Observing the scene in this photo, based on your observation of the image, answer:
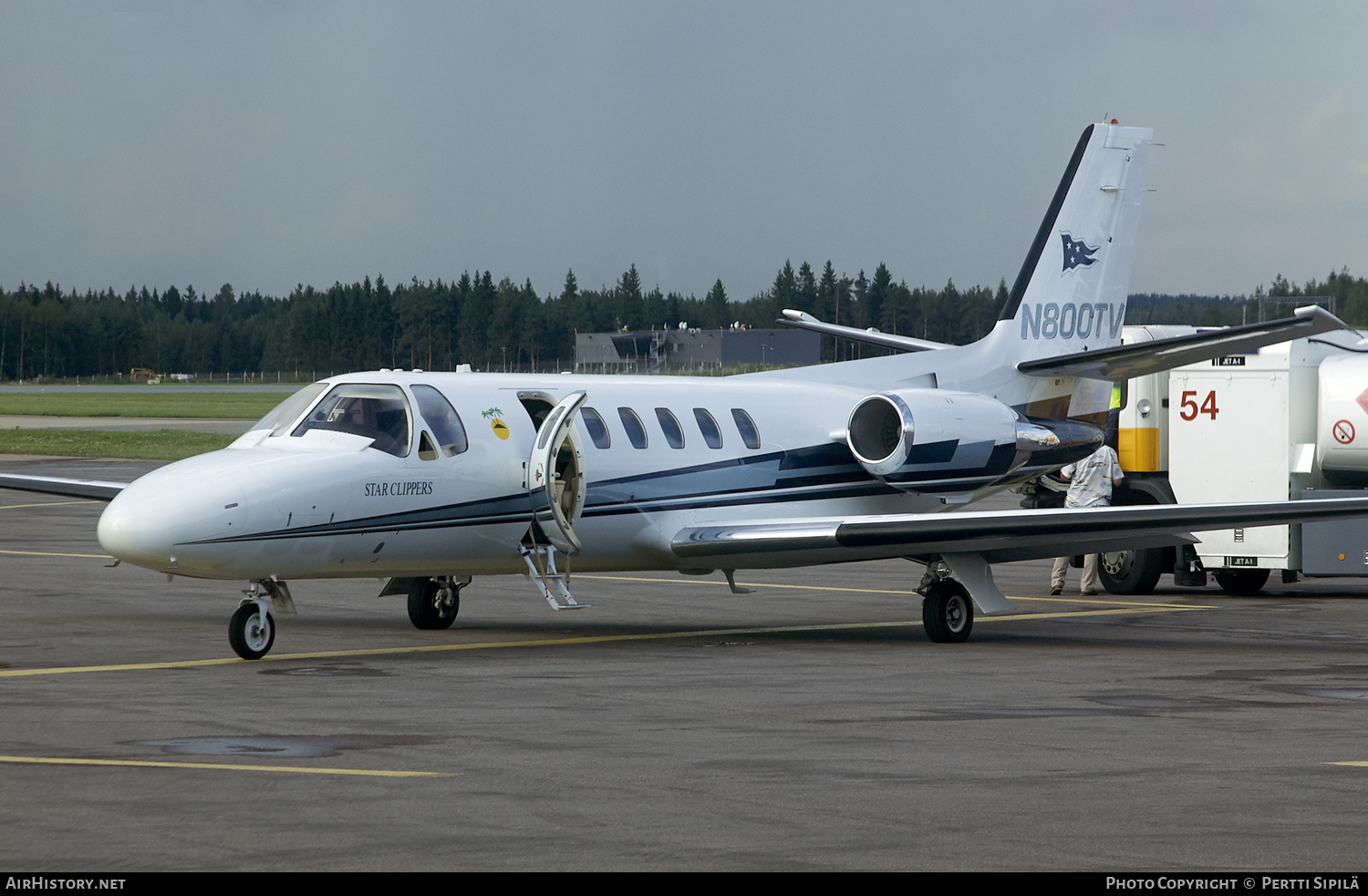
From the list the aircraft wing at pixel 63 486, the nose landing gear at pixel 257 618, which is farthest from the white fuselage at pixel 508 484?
the aircraft wing at pixel 63 486

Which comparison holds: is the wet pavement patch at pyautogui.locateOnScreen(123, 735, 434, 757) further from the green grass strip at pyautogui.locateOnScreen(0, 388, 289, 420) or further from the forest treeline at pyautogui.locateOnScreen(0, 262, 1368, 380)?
the forest treeline at pyautogui.locateOnScreen(0, 262, 1368, 380)

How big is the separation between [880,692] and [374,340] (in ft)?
498

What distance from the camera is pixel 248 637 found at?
13641 millimetres

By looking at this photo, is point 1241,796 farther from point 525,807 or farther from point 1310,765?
point 525,807

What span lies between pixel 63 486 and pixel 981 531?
10.5m

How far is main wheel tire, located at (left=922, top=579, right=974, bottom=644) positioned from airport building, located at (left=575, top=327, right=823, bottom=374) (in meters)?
102

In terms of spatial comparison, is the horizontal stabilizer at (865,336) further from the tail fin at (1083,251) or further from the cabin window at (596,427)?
the cabin window at (596,427)

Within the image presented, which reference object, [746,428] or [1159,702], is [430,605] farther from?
[1159,702]

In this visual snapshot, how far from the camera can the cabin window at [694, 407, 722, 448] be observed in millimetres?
16797

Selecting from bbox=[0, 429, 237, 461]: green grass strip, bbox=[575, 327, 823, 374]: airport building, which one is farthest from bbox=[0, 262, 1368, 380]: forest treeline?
bbox=[0, 429, 237, 461]: green grass strip

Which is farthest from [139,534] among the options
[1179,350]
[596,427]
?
Answer: [1179,350]

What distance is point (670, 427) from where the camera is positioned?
16.6 metres

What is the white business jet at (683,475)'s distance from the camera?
1370cm

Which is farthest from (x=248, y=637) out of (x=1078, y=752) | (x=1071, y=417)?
(x=1071, y=417)
